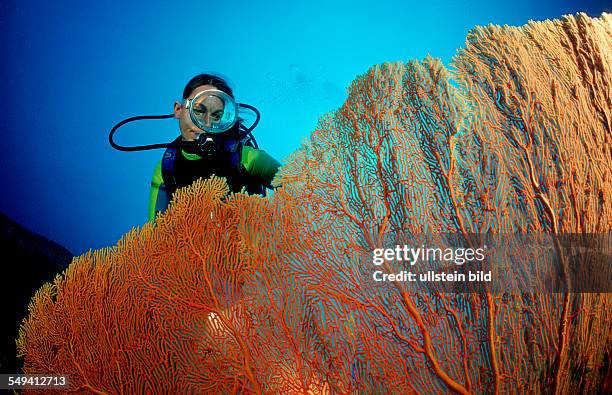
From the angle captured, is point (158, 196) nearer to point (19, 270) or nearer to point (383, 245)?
point (383, 245)

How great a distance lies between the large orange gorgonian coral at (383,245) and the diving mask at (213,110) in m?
1.75

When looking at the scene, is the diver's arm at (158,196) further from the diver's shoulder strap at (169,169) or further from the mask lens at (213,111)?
the mask lens at (213,111)

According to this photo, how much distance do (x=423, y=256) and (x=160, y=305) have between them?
80.2 inches

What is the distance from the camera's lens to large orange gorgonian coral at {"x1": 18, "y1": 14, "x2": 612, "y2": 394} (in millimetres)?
1972

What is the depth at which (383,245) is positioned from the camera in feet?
6.99

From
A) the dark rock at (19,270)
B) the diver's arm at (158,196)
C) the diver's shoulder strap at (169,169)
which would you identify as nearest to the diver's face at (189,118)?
the diver's shoulder strap at (169,169)

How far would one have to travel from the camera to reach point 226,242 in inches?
92.0

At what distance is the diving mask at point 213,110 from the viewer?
Answer: 12.8ft

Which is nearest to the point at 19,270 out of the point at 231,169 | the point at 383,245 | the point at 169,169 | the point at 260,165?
the point at 169,169

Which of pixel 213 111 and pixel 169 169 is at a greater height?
pixel 213 111

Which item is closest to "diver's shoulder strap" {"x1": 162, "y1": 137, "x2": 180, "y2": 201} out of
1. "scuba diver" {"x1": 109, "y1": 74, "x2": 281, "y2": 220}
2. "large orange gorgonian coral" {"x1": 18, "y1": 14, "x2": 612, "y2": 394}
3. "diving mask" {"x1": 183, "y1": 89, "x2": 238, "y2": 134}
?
"scuba diver" {"x1": 109, "y1": 74, "x2": 281, "y2": 220}

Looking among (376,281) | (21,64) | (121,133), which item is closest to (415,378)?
(376,281)

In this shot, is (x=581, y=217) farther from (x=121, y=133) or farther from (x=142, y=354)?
(x=121, y=133)

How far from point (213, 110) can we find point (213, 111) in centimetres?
1
